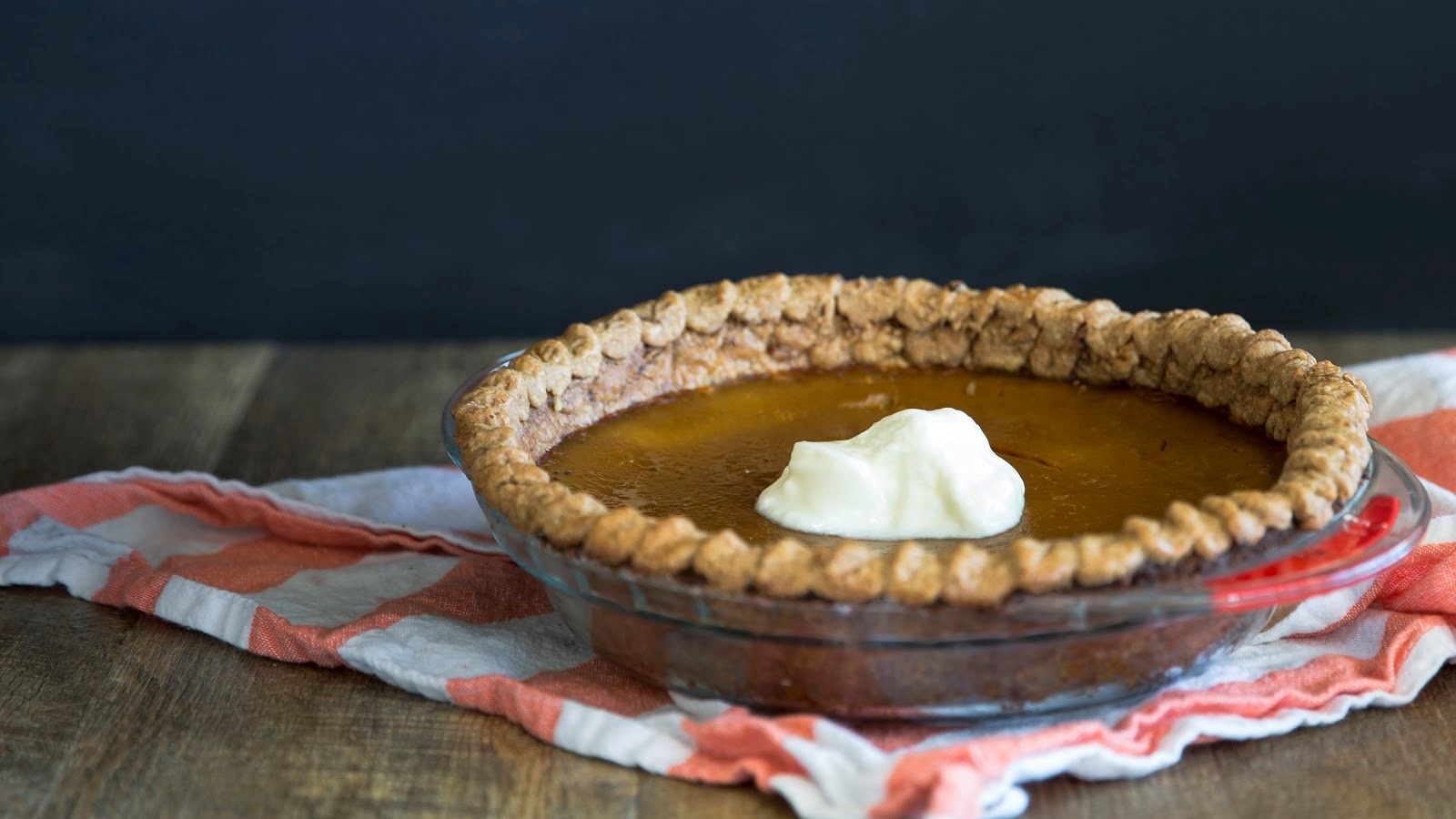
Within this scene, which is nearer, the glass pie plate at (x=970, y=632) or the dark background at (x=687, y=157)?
the glass pie plate at (x=970, y=632)

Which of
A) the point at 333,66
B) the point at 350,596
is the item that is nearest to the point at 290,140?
the point at 333,66

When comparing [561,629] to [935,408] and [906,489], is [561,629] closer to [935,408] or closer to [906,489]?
[906,489]

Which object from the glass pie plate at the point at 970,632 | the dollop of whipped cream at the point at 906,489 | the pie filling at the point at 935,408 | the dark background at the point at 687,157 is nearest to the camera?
the glass pie plate at the point at 970,632

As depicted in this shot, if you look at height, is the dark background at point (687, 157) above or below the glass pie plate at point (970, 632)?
below

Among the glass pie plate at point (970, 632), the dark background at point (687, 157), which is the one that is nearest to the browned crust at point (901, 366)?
the glass pie plate at point (970, 632)

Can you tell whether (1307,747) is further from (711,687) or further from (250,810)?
(250,810)

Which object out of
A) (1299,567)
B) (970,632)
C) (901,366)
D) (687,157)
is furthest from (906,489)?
(687,157)

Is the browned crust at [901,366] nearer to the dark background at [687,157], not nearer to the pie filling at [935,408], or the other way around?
the pie filling at [935,408]
